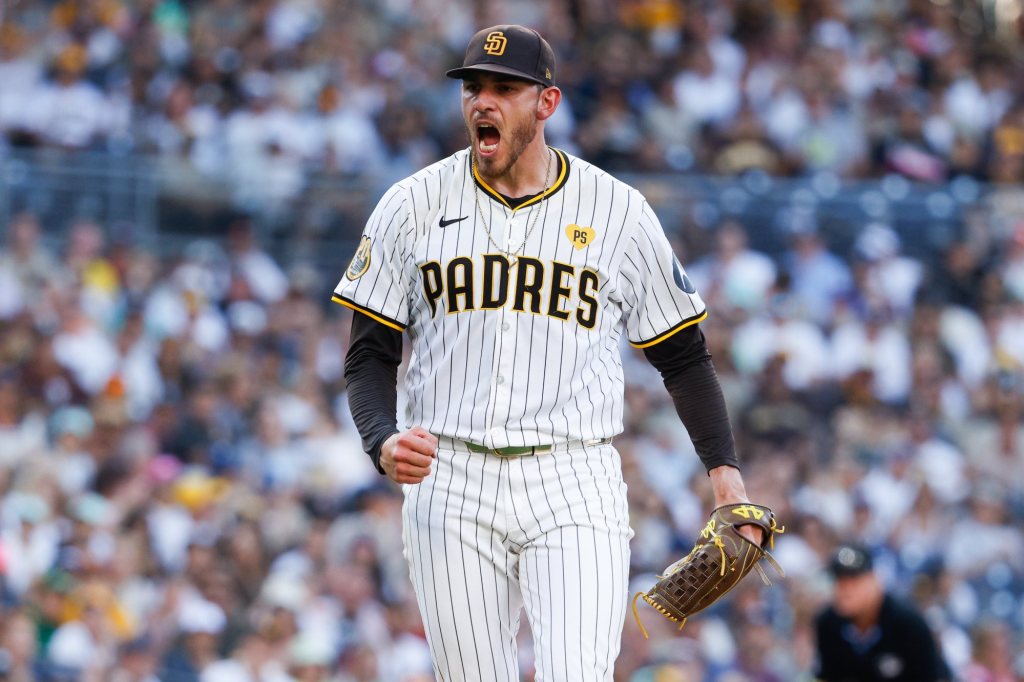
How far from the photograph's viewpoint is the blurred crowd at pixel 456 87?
1231cm

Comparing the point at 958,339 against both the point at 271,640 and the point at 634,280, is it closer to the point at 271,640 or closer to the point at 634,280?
the point at 271,640

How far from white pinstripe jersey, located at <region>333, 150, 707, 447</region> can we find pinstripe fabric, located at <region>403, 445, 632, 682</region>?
0.34 feet

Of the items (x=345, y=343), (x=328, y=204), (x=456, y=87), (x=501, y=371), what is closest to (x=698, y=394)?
(x=501, y=371)

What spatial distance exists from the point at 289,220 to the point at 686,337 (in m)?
7.84

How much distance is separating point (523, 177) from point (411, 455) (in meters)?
0.92

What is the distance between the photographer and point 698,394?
437 centimetres

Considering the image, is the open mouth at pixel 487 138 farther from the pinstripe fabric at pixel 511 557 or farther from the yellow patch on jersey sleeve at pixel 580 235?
the pinstripe fabric at pixel 511 557

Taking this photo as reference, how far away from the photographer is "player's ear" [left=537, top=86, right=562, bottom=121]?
4.22m

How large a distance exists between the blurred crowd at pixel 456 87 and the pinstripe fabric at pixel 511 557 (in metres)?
7.86

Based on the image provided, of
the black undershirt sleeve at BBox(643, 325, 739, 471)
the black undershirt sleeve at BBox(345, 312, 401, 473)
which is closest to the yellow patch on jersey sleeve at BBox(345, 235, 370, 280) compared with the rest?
the black undershirt sleeve at BBox(345, 312, 401, 473)

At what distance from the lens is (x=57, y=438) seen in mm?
10086

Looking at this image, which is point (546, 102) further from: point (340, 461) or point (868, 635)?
point (340, 461)

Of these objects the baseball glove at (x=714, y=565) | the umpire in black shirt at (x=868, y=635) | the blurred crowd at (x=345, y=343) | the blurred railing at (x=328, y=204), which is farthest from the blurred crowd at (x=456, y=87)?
the baseball glove at (x=714, y=565)

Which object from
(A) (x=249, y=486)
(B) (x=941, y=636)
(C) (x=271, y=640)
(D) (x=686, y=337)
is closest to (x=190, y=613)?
(C) (x=271, y=640)
